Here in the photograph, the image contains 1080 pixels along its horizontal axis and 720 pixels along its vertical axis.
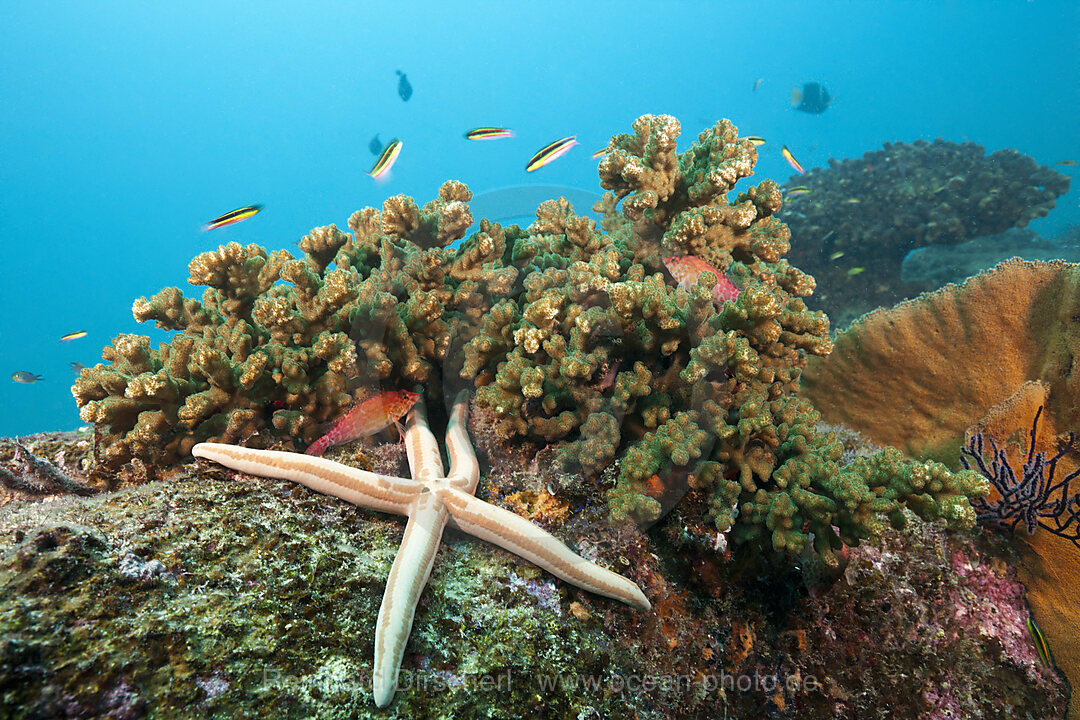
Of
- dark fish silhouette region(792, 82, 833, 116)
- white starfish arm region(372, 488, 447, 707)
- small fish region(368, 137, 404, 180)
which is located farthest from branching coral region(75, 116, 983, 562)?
dark fish silhouette region(792, 82, 833, 116)

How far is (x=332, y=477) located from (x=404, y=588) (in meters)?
0.75

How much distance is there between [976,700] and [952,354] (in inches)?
107

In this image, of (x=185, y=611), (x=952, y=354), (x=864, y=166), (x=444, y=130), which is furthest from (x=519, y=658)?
(x=444, y=130)

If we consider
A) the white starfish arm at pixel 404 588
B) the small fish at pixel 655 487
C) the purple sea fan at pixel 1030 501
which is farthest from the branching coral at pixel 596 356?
the purple sea fan at pixel 1030 501

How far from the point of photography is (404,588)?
6.21 ft

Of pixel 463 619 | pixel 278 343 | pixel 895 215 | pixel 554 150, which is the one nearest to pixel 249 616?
pixel 463 619

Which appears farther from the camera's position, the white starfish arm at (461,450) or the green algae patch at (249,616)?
the white starfish arm at (461,450)

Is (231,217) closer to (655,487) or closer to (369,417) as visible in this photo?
(369,417)

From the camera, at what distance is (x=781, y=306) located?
9.34ft

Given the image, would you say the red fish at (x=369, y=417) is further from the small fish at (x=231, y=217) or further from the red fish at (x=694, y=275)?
the small fish at (x=231, y=217)

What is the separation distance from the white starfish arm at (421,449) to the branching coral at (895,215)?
35.0ft

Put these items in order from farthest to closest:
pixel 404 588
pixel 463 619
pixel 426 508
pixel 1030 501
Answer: pixel 1030 501 → pixel 426 508 → pixel 463 619 → pixel 404 588

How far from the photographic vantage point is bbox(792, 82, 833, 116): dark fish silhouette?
14.8 meters

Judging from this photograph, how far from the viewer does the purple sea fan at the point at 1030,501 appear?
2916mm
